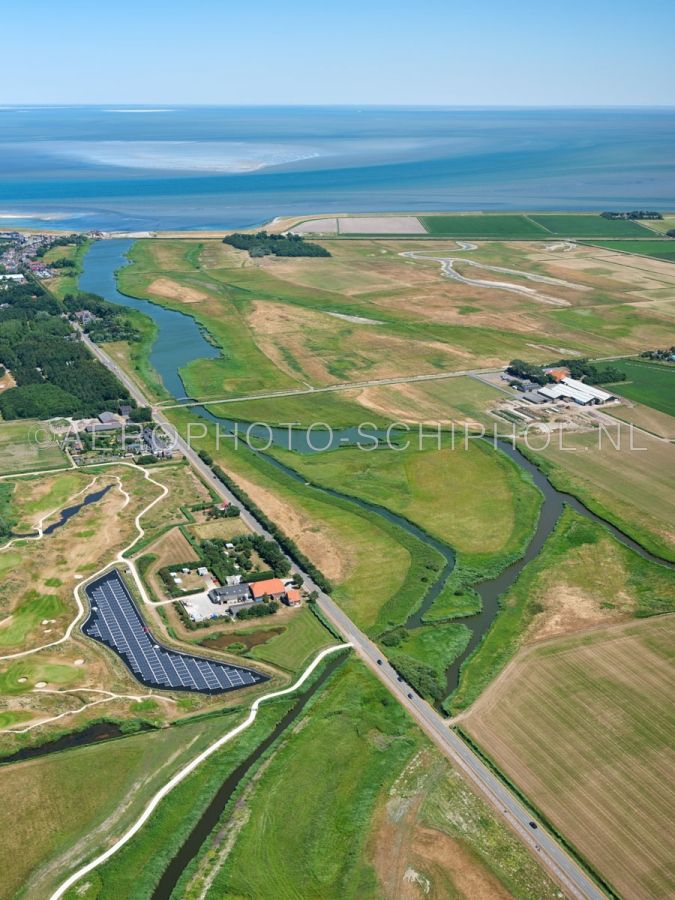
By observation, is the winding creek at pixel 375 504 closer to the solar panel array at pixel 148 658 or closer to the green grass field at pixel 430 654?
the green grass field at pixel 430 654

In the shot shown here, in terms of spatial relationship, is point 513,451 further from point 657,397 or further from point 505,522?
point 657,397

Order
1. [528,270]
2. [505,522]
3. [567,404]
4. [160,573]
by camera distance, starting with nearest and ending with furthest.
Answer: [160,573]
[505,522]
[567,404]
[528,270]

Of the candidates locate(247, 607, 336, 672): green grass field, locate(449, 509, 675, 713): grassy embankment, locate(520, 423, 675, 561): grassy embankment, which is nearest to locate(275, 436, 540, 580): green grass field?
locate(449, 509, 675, 713): grassy embankment

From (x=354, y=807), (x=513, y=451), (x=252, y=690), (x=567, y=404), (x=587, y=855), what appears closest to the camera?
(x=587, y=855)

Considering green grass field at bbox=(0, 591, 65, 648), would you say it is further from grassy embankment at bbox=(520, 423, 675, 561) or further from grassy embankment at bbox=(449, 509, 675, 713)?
grassy embankment at bbox=(520, 423, 675, 561)

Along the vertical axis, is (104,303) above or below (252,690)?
above

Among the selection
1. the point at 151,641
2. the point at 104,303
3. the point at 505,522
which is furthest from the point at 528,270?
the point at 151,641

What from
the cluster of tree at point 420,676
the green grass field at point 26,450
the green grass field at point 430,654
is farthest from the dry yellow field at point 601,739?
the green grass field at point 26,450
